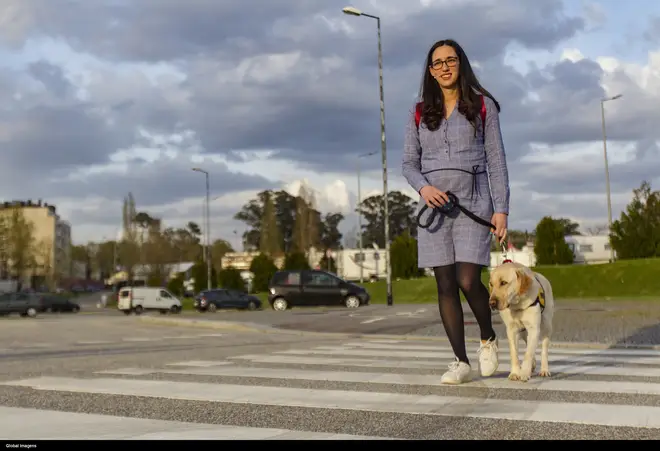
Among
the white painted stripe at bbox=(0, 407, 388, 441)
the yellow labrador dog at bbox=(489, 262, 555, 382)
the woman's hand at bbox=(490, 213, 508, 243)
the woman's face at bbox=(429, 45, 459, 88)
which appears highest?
the woman's face at bbox=(429, 45, 459, 88)

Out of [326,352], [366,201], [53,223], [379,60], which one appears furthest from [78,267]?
[326,352]

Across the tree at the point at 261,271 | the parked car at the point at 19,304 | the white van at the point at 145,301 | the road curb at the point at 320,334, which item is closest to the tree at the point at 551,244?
the tree at the point at 261,271

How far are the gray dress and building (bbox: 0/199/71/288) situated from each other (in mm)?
90778

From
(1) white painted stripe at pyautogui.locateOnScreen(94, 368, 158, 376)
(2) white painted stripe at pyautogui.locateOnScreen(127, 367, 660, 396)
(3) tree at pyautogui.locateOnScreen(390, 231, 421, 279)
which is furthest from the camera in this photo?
Result: (3) tree at pyautogui.locateOnScreen(390, 231, 421, 279)

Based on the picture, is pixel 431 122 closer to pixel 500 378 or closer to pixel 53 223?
pixel 500 378

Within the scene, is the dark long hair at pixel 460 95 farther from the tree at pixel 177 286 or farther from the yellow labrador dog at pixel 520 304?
the tree at pixel 177 286

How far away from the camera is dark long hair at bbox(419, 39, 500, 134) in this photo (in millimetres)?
5270

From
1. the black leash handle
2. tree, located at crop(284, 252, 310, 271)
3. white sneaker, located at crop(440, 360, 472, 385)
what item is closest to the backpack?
the black leash handle

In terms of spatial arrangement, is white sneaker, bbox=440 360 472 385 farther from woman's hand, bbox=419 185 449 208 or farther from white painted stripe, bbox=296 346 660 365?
white painted stripe, bbox=296 346 660 365

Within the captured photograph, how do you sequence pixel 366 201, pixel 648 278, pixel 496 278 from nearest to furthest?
pixel 496 278
pixel 648 278
pixel 366 201

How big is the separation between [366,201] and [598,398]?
108 m

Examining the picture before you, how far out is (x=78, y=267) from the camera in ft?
569

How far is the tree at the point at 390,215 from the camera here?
10994 centimetres

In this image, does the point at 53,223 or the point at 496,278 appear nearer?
the point at 496,278
